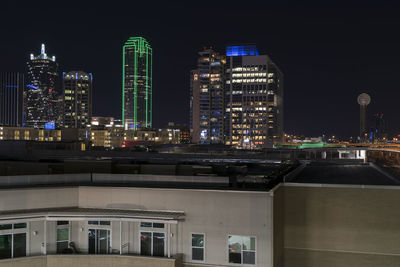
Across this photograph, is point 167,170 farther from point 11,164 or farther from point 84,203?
point 11,164

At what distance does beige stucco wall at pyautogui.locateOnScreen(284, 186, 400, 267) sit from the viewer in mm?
18000

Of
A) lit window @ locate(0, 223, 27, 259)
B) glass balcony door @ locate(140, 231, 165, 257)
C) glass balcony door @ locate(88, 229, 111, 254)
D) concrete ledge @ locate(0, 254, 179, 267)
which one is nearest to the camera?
lit window @ locate(0, 223, 27, 259)

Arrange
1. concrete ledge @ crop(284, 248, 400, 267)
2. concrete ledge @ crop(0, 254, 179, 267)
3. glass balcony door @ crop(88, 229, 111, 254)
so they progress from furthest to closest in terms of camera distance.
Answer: concrete ledge @ crop(284, 248, 400, 267) → glass balcony door @ crop(88, 229, 111, 254) → concrete ledge @ crop(0, 254, 179, 267)

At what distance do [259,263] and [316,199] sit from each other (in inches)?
208

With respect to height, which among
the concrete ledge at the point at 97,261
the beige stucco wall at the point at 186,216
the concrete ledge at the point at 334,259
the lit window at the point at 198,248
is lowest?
the concrete ledge at the point at 334,259

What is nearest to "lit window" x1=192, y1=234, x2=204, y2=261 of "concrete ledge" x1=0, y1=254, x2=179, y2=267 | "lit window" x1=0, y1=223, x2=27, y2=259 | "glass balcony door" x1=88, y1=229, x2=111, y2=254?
"concrete ledge" x1=0, y1=254, x2=179, y2=267

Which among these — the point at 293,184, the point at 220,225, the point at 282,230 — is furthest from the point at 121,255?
the point at 293,184

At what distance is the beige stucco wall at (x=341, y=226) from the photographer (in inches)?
709

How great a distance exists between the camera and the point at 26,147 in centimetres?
4231

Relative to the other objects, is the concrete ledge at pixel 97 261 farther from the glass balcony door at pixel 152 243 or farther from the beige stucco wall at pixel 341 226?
the beige stucco wall at pixel 341 226

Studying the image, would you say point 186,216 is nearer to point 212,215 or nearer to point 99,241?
point 212,215

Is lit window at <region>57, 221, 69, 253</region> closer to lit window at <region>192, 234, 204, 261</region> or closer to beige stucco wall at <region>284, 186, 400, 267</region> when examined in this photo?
lit window at <region>192, 234, 204, 261</region>

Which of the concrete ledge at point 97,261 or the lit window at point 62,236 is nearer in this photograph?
the concrete ledge at point 97,261

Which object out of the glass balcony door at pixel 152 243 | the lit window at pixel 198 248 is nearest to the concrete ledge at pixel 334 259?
the lit window at pixel 198 248
